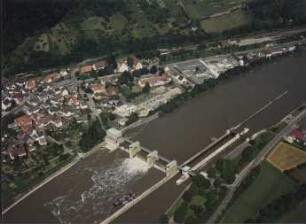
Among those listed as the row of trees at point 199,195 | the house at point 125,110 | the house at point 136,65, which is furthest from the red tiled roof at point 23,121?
the row of trees at point 199,195

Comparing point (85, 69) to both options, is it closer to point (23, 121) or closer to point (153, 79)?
point (153, 79)

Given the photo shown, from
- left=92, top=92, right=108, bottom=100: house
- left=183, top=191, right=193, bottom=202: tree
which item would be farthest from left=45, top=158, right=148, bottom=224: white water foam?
left=92, top=92, right=108, bottom=100: house

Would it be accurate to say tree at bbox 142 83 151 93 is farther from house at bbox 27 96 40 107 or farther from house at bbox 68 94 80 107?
house at bbox 27 96 40 107

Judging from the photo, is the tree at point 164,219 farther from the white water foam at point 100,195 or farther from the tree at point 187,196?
the white water foam at point 100,195

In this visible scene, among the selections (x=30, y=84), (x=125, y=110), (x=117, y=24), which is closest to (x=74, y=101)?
(x=125, y=110)

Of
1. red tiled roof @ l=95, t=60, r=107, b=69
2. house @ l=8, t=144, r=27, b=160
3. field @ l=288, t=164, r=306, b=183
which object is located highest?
red tiled roof @ l=95, t=60, r=107, b=69

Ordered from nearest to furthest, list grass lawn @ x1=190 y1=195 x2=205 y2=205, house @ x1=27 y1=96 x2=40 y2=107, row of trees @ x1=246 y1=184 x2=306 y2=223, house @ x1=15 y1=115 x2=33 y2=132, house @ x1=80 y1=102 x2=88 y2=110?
row of trees @ x1=246 y1=184 x2=306 y2=223
grass lawn @ x1=190 y1=195 x2=205 y2=205
house @ x1=15 y1=115 x2=33 y2=132
house @ x1=80 y1=102 x2=88 y2=110
house @ x1=27 y1=96 x2=40 y2=107
